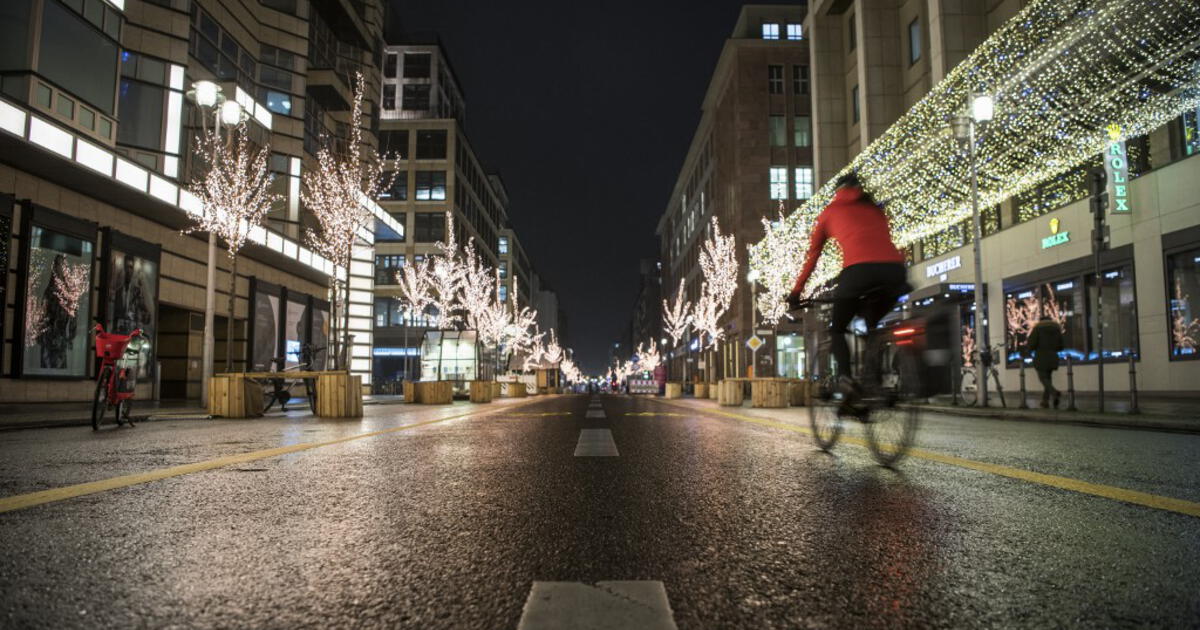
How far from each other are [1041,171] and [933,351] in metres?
20.9

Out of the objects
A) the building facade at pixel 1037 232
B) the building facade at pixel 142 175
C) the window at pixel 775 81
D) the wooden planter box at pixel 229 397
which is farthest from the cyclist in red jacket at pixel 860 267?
the window at pixel 775 81

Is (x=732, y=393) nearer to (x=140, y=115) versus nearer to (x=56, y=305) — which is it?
(x=56, y=305)

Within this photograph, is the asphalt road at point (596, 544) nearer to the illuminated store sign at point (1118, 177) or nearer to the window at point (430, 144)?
the illuminated store sign at point (1118, 177)

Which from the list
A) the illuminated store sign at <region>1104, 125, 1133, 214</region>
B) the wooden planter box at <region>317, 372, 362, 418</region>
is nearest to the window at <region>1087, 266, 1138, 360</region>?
the illuminated store sign at <region>1104, 125, 1133, 214</region>

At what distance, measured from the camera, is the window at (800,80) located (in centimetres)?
5441

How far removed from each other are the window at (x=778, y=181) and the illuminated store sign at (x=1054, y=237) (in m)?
30.4

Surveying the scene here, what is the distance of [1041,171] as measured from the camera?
22109 millimetres

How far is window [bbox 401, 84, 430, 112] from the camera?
77.2 m

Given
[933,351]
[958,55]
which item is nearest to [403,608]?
[933,351]

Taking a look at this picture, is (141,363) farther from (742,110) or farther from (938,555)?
(742,110)

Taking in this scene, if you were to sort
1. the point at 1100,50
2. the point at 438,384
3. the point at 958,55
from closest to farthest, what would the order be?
the point at 1100,50
the point at 438,384
the point at 958,55

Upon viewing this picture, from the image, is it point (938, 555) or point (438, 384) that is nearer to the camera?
point (938, 555)

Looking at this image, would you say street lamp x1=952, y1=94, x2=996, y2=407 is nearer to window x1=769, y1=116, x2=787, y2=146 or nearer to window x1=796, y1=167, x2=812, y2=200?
window x1=796, y1=167, x2=812, y2=200

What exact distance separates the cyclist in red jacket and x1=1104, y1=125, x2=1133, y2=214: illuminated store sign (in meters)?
18.8
